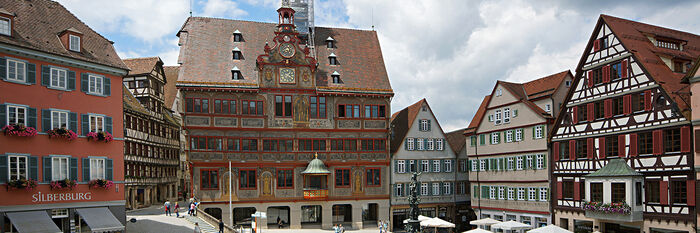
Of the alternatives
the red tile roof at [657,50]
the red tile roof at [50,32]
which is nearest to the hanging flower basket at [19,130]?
the red tile roof at [50,32]

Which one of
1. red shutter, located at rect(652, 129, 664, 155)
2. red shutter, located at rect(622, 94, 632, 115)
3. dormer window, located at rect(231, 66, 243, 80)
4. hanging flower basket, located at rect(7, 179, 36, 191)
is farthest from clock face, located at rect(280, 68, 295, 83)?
red shutter, located at rect(652, 129, 664, 155)

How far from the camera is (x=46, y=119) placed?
1109 inches

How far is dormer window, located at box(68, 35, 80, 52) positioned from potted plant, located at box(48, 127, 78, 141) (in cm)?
459

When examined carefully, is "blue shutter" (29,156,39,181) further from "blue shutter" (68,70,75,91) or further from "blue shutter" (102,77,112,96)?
"blue shutter" (102,77,112,96)

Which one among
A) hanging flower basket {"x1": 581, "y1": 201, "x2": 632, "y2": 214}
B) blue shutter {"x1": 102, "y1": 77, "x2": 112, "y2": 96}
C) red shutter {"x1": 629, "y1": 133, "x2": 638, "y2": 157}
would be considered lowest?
hanging flower basket {"x1": 581, "y1": 201, "x2": 632, "y2": 214}

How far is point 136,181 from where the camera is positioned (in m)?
54.0

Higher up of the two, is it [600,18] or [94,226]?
[600,18]

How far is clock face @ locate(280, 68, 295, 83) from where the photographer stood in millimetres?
48425

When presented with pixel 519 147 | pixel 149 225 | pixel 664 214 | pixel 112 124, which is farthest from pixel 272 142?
pixel 664 214

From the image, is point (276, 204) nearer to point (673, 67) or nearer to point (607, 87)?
point (607, 87)

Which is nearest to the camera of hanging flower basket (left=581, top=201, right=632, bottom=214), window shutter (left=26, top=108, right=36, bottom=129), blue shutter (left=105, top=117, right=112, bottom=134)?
window shutter (left=26, top=108, right=36, bottom=129)

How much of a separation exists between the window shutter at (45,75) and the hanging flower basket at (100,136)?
11.2 ft

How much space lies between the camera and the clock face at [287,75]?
48425 millimetres

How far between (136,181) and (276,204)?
51.7ft
